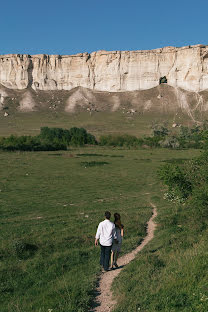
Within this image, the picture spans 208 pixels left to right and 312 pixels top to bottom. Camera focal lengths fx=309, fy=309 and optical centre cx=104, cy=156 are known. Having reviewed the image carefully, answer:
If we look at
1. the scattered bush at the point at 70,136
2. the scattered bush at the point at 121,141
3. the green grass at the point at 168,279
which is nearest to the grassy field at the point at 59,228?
the green grass at the point at 168,279

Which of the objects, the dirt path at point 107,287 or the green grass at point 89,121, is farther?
the green grass at point 89,121

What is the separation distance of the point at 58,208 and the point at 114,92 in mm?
129753

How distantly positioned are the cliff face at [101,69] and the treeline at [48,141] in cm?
7111

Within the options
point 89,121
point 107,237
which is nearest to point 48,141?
point 89,121

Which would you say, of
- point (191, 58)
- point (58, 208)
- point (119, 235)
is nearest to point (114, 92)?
point (191, 58)

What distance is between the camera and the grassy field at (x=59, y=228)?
8.48 m

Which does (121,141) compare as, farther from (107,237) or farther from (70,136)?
(107,237)

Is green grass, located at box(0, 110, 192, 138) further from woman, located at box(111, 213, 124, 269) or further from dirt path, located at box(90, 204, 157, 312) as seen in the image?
woman, located at box(111, 213, 124, 269)

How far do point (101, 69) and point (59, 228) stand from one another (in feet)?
471

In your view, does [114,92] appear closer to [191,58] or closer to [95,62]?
[95,62]

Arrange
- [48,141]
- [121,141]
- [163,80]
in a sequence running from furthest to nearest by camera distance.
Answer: [163,80] < [121,141] < [48,141]

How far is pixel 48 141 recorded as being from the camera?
2840 inches

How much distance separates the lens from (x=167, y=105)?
126500 millimetres

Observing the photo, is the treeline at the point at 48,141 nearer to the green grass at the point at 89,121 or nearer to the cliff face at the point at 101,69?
the green grass at the point at 89,121
